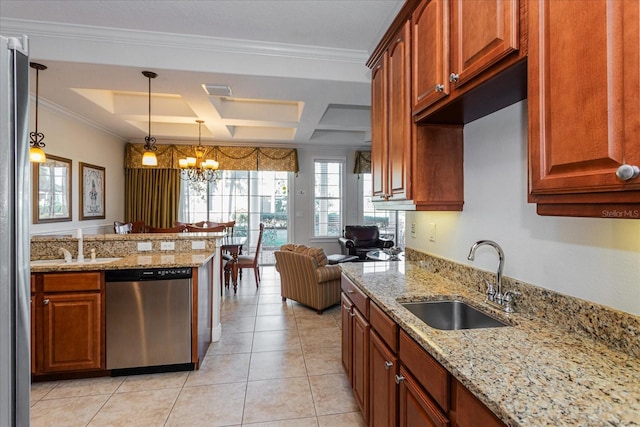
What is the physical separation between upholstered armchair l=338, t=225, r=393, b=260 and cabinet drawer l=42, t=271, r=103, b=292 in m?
4.48

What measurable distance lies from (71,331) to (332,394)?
2.10 meters

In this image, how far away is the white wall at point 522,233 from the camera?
3.60 feet

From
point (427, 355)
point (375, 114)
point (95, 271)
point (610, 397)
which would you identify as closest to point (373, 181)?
point (375, 114)

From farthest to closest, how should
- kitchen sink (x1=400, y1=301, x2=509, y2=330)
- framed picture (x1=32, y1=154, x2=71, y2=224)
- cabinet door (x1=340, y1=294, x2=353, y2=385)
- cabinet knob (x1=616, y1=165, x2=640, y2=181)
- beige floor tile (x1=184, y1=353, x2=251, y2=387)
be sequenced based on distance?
framed picture (x1=32, y1=154, x2=71, y2=224), beige floor tile (x1=184, y1=353, x2=251, y2=387), cabinet door (x1=340, y1=294, x2=353, y2=385), kitchen sink (x1=400, y1=301, x2=509, y2=330), cabinet knob (x1=616, y1=165, x2=640, y2=181)

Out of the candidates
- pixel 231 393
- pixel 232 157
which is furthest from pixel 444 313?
pixel 232 157

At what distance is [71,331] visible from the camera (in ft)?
8.36

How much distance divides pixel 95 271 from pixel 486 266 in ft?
9.21

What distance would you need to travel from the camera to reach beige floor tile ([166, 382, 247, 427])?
2121 millimetres

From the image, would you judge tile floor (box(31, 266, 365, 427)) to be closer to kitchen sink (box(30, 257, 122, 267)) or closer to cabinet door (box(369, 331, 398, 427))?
cabinet door (box(369, 331, 398, 427))

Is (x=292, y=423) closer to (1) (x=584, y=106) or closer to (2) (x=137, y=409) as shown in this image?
(2) (x=137, y=409)

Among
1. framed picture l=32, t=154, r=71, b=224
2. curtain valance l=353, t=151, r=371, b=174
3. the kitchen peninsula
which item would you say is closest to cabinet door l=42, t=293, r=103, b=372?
the kitchen peninsula

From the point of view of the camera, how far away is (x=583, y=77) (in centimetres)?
86

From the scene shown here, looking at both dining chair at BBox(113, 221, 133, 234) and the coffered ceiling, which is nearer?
the coffered ceiling

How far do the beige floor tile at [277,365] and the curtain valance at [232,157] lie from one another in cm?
452
